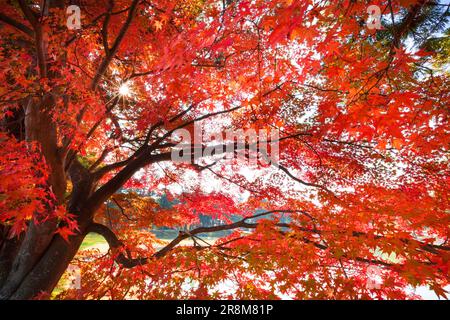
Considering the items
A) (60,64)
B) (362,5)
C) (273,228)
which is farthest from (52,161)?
(362,5)

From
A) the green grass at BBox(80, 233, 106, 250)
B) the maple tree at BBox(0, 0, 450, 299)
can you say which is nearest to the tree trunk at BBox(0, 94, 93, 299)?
the maple tree at BBox(0, 0, 450, 299)

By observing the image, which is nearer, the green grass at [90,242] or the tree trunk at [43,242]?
the tree trunk at [43,242]

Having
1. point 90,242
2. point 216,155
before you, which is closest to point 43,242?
point 216,155

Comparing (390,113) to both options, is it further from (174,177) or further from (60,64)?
(174,177)

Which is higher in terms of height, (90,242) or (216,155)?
(216,155)

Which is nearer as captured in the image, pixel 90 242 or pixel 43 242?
pixel 43 242

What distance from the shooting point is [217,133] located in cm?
634

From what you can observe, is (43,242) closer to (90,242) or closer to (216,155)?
(216,155)

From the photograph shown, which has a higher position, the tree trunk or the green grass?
the tree trunk

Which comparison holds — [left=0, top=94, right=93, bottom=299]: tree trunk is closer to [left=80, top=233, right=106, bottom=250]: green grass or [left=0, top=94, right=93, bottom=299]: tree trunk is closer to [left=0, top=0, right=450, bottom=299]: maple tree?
[left=0, top=0, right=450, bottom=299]: maple tree

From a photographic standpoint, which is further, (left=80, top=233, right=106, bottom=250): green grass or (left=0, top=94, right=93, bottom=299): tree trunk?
(left=80, top=233, right=106, bottom=250): green grass

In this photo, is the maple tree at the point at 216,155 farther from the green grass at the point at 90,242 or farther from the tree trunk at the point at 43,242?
the green grass at the point at 90,242

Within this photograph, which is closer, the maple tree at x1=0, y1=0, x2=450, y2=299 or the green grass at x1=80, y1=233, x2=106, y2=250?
the maple tree at x1=0, y1=0, x2=450, y2=299

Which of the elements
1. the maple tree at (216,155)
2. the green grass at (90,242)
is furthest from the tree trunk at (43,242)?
the green grass at (90,242)
